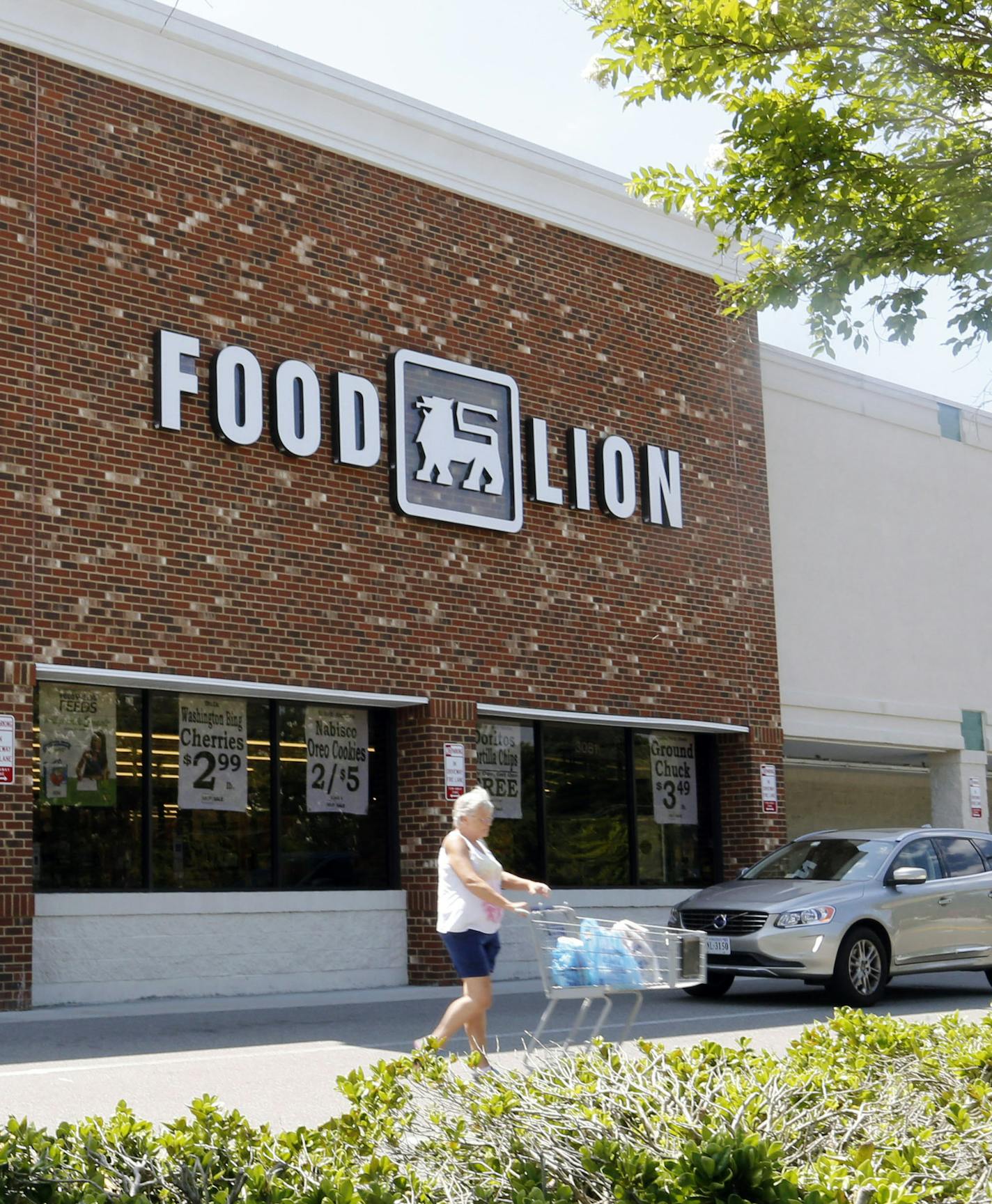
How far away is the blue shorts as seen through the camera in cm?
930

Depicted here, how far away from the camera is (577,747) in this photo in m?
19.6

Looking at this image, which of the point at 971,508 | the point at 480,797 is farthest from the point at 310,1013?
the point at 971,508

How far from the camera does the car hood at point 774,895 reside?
1409cm

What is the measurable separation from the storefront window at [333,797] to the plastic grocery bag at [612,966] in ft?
27.1

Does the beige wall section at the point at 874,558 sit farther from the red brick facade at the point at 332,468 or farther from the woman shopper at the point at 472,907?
the woman shopper at the point at 472,907

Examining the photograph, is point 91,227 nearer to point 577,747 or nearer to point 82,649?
point 82,649

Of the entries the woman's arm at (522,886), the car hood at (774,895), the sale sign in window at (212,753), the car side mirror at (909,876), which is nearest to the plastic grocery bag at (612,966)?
the woman's arm at (522,886)

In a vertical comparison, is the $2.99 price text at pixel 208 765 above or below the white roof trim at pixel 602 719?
below

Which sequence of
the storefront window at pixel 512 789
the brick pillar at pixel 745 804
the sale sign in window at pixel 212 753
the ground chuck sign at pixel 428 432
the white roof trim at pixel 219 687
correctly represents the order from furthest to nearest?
the brick pillar at pixel 745 804, the storefront window at pixel 512 789, the ground chuck sign at pixel 428 432, the sale sign in window at pixel 212 753, the white roof trim at pixel 219 687

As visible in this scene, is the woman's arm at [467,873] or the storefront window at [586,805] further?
the storefront window at [586,805]

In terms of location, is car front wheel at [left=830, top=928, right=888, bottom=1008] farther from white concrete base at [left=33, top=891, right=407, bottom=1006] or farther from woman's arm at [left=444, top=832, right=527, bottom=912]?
woman's arm at [left=444, top=832, right=527, bottom=912]

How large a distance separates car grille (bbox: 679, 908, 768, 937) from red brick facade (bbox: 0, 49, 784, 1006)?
359cm

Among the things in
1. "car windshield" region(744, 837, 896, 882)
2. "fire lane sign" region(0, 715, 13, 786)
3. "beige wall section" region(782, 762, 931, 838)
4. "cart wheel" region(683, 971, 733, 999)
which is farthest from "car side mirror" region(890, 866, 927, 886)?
"beige wall section" region(782, 762, 931, 838)

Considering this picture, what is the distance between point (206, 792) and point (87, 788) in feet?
4.41
